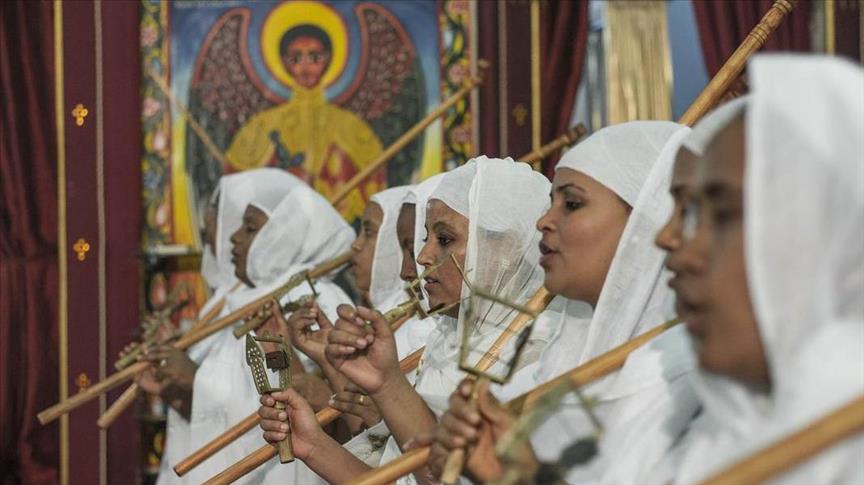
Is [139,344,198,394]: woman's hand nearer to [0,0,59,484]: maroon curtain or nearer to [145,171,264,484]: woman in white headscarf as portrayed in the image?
[145,171,264,484]: woman in white headscarf

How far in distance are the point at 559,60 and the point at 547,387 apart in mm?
4243

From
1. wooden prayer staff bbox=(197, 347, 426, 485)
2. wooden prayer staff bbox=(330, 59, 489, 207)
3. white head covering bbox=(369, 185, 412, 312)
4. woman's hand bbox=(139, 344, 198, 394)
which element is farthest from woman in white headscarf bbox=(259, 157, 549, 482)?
wooden prayer staff bbox=(330, 59, 489, 207)

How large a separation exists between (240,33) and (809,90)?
557 cm

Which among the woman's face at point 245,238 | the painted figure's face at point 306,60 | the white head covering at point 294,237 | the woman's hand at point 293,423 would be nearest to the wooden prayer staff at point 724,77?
the woman's hand at point 293,423

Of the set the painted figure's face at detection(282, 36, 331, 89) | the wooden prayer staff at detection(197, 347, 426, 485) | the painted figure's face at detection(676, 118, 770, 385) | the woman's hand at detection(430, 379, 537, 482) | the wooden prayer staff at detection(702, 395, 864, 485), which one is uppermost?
the painted figure's face at detection(282, 36, 331, 89)

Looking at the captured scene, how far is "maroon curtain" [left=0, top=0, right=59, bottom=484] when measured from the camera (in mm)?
6746

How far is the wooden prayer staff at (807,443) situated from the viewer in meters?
1.54

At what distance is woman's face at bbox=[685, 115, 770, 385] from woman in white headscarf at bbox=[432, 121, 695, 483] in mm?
455

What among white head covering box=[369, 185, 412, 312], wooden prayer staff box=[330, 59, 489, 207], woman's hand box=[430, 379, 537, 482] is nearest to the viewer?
woman's hand box=[430, 379, 537, 482]

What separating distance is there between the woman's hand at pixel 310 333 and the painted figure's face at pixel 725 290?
6.55 ft

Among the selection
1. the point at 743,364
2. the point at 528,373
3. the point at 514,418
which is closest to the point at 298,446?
the point at 528,373

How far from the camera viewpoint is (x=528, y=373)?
2891mm

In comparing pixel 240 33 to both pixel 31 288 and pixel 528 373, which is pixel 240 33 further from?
pixel 528 373

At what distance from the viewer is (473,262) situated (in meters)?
3.34
